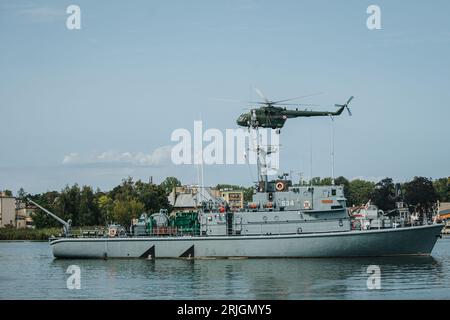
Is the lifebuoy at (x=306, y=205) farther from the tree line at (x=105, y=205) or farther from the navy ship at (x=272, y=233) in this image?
the tree line at (x=105, y=205)

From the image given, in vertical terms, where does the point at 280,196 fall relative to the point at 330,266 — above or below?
above

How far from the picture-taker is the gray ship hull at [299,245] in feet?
184

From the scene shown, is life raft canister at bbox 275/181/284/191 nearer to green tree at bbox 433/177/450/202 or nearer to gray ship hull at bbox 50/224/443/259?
gray ship hull at bbox 50/224/443/259

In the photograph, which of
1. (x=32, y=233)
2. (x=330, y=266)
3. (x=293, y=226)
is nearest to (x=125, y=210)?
(x=32, y=233)

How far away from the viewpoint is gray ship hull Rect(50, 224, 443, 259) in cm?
5616

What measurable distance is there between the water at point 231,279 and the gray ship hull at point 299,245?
934 millimetres

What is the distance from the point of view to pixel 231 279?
145 feet

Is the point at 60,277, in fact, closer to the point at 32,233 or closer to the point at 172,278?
the point at 172,278

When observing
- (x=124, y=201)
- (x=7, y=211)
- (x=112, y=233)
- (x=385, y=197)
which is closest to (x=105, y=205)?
(x=124, y=201)

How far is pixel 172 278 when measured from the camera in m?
45.5

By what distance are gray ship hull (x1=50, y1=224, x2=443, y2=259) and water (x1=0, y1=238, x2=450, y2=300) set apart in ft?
3.07

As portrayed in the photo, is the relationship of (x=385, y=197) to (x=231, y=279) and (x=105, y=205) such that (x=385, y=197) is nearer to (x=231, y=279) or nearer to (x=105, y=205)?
(x=105, y=205)

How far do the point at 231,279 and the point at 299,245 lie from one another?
1295 cm
